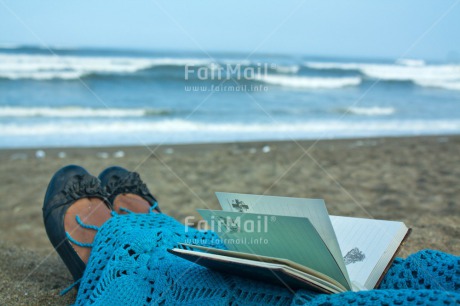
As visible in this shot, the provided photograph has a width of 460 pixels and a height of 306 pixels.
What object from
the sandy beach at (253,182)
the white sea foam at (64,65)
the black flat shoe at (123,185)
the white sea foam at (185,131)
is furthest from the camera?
the white sea foam at (64,65)

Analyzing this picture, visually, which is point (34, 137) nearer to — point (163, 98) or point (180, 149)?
point (180, 149)

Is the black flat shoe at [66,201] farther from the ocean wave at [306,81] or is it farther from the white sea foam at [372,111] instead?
the ocean wave at [306,81]

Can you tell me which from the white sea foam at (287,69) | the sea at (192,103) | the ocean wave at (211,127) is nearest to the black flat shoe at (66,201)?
the sea at (192,103)

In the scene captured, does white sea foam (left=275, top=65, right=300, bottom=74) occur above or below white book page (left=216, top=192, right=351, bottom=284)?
above

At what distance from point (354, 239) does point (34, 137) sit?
5.44 metres

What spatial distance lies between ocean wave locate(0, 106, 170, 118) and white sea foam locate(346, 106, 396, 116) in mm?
3288

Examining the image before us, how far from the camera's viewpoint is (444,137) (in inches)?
266

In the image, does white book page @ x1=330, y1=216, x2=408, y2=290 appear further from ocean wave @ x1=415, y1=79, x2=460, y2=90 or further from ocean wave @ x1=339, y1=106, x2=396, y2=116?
ocean wave @ x1=415, y1=79, x2=460, y2=90

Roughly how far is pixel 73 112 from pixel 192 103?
2125 mm

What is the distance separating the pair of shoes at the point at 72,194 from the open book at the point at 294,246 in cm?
73

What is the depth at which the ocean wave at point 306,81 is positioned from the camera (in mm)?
14500

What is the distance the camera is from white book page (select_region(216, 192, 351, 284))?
119cm

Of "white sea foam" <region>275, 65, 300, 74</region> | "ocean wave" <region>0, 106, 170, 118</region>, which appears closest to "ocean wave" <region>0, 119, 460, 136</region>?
"ocean wave" <region>0, 106, 170, 118</region>

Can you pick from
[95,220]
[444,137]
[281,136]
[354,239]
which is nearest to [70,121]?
[281,136]
